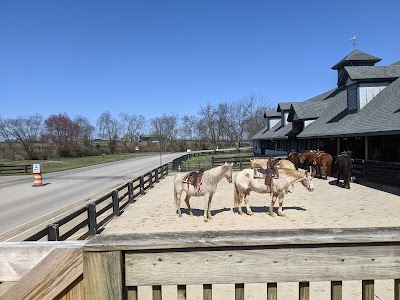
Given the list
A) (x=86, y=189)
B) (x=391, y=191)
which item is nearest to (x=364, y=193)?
(x=391, y=191)

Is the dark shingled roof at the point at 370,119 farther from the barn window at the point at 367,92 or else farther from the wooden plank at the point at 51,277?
the wooden plank at the point at 51,277

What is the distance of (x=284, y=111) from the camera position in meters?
31.9

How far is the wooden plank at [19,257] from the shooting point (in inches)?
61.9

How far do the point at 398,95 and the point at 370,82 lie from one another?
293 centimetres

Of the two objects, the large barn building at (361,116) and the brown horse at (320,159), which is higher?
the large barn building at (361,116)

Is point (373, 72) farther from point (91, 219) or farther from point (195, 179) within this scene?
point (91, 219)

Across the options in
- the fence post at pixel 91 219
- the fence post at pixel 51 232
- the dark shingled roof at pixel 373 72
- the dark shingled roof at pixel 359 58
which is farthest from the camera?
the dark shingled roof at pixel 359 58

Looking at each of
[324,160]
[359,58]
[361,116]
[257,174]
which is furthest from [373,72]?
[257,174]

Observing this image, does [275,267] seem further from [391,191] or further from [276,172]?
[391,191]

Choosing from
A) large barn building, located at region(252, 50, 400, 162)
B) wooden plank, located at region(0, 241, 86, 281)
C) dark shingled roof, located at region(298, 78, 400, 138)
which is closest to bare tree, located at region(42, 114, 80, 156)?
large barn building, located at region(252, 50, 400, 162)

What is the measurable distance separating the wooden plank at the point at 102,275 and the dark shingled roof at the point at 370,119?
42.4 ft

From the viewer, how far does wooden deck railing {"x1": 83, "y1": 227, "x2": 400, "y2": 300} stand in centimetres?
147

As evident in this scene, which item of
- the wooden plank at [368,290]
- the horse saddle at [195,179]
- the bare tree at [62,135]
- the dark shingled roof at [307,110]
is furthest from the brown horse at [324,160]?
the bare tree at [62,135]

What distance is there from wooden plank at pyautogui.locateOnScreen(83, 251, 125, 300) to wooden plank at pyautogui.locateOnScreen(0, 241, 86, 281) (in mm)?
298
